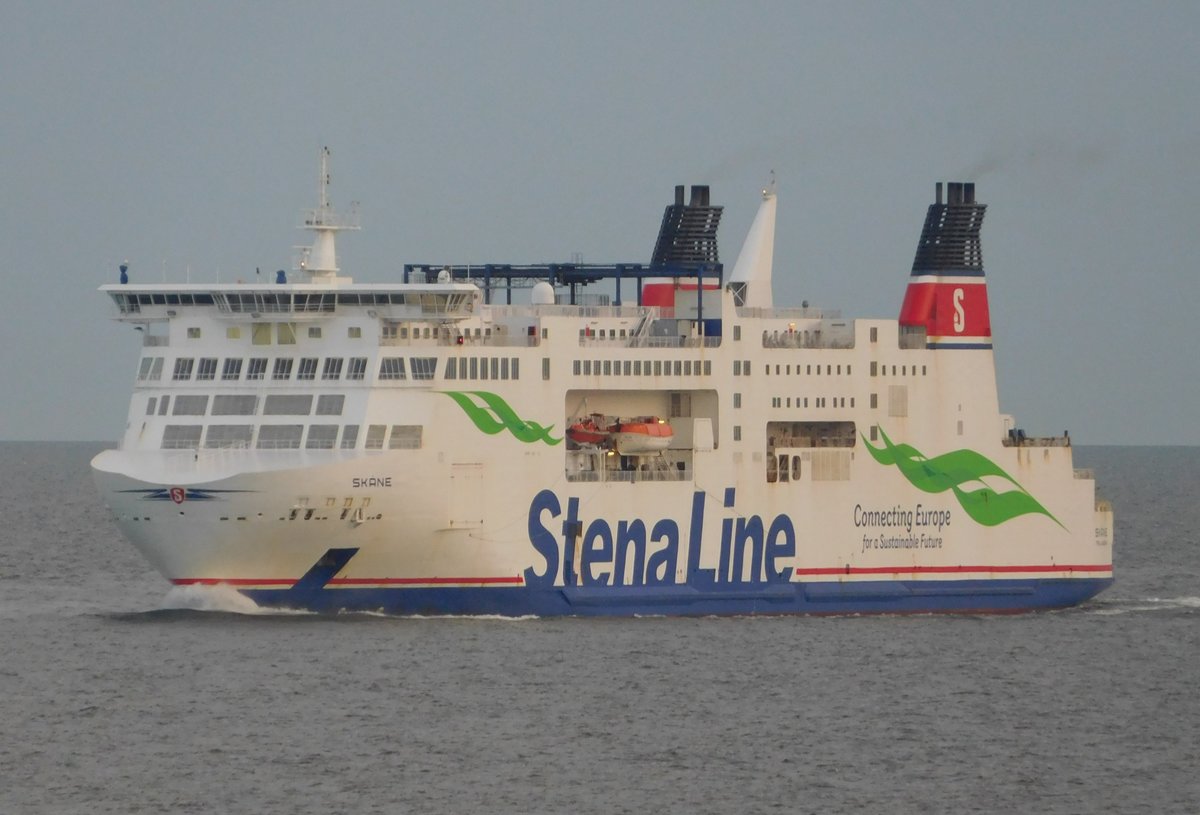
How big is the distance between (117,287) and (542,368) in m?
8.73

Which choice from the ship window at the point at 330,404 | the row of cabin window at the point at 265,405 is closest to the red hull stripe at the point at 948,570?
the ship window at the point at 330,404

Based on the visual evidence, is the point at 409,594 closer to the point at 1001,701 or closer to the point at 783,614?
the point at 783,614

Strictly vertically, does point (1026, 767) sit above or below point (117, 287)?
below

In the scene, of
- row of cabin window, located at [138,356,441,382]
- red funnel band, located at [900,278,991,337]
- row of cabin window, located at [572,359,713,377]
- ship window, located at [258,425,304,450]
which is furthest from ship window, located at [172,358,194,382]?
red funnel band, located at [900,278,991,337]

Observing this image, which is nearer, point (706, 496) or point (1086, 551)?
point (706, 496)

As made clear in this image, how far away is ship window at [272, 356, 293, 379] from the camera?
45875mm

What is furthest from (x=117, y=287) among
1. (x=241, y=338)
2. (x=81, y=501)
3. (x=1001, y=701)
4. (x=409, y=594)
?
(x=81, y=501)

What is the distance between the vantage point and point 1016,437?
53.1 metres

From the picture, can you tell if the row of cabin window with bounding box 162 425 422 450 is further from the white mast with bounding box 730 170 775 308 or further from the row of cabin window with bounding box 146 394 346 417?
the white mast with bounding box 730 170 775 308

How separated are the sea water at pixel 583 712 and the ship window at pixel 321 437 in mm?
3350

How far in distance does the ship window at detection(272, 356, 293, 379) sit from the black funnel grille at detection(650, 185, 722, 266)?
10.0m

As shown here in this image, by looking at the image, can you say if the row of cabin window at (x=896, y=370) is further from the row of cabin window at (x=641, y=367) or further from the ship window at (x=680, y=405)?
the ship window at (x=680, y=405)

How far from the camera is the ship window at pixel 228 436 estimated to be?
45.2 metres

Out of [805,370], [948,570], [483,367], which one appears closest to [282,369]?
[483,367]
